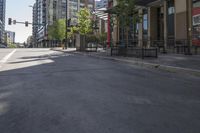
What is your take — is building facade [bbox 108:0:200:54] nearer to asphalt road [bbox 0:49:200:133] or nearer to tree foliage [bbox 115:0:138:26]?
tree foliage [bbox 115:0:138:26]

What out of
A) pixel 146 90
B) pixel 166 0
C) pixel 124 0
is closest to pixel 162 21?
pixel 166 0

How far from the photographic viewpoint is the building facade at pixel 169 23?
2241cm

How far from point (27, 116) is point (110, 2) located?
1520 inches

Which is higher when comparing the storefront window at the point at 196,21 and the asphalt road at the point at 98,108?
the storefront window at the point at 196,21

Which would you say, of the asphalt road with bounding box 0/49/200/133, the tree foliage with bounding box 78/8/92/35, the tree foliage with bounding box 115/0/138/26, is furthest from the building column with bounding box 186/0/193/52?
the tree foliage with bounding box 78/8/92/35

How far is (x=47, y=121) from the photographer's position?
3.99 metres

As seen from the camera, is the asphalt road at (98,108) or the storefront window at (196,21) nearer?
the asphalt road at (98,108)

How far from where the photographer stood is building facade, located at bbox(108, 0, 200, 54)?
22406 mm

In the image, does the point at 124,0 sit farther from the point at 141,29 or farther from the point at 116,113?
the point at 116,113

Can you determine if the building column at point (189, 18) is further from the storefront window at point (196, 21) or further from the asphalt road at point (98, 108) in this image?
the asphalt road at point (98, 108)

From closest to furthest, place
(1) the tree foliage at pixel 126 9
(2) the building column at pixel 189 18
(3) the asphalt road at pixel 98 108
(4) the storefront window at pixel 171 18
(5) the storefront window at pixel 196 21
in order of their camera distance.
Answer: (3) the asphalt road at pixel 98 108 → (1) the tree foliage at pixel 126 9 → (5) the storefront window at pixel 196 21 → (2) the building column at pixel 189 18 → (4) the storefront window at pixel 171 18

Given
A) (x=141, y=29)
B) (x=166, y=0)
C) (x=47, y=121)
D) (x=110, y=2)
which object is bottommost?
(x=47, y=121)

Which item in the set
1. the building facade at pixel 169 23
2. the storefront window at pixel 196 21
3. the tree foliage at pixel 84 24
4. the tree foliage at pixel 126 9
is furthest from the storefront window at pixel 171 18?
the tree foliage at pixel 84 24

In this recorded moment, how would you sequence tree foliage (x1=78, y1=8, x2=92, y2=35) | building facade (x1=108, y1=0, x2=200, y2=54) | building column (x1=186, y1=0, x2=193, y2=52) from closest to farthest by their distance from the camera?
1. building facade (x1=108, y1=0, x2=200, y2=54)
2. building column (x1=186, y1=0, x2=193, y2=52)
3. tree foliage (x1=78, y1=8, x2=92, y2=35)
